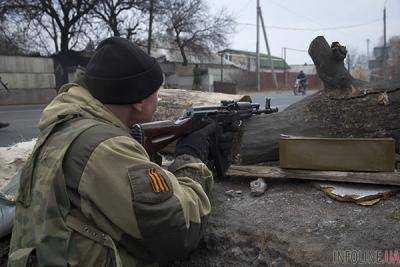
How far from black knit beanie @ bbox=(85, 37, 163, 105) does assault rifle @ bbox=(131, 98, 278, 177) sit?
49cm

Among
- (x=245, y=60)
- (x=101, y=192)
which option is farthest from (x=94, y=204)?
(x=245, y=60)

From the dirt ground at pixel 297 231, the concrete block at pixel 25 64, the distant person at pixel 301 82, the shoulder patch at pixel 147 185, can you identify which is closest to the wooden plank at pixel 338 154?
the dirt ground at pixel 297 231

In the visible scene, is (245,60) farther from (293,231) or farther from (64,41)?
(293,231)

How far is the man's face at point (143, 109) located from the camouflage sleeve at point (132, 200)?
0.22m

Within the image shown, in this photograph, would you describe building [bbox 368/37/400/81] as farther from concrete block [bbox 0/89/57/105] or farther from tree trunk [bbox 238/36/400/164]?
concrete block [bbox 0/89/57/105]

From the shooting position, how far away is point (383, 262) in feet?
8.14

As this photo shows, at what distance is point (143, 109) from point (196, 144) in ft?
2.01

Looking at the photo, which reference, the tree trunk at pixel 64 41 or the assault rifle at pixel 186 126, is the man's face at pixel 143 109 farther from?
the tree trunk at pixel 64 41

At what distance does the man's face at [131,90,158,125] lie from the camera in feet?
5.88

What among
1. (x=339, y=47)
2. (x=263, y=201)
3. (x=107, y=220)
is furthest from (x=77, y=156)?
(x=339, y=47)

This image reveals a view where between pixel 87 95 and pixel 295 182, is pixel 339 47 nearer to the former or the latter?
pixel 295 182

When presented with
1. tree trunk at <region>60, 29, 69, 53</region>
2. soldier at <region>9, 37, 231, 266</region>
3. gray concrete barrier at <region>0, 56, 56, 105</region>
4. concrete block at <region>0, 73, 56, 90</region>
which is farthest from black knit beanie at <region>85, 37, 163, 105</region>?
tree trunk at <region>60, 29, 69, 53</region>

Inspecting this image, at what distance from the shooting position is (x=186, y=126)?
256cm

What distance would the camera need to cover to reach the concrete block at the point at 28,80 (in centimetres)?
2233
